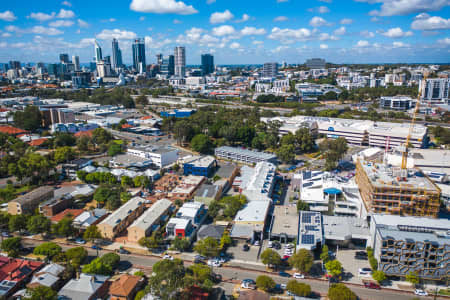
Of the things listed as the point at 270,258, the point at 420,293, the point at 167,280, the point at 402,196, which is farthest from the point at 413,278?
the point at 167,280

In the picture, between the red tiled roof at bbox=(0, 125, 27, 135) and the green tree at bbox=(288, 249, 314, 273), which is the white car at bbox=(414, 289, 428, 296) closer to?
the green tree at bbox=(288, 249, 314, 273)

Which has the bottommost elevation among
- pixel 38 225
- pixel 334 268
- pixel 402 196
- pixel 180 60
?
pixel 334 268

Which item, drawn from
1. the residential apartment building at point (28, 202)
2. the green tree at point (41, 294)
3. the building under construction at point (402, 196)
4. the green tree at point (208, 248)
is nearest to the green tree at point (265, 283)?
the green tree at point (208, 248)

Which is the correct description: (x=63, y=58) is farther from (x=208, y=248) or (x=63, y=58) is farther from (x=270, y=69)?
(x=208, y=248)

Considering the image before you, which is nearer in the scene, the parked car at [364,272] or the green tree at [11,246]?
the parked car at [364,272]

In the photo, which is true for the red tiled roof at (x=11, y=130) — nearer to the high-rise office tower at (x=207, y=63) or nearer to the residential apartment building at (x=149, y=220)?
the residential apartment building at (x=149, y=220)

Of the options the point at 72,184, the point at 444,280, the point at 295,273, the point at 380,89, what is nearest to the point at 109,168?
the point at 72,184

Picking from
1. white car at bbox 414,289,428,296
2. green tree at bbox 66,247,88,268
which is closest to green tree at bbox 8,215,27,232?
green tree at bbox 66,247,88,268
